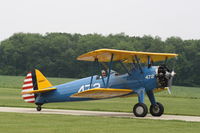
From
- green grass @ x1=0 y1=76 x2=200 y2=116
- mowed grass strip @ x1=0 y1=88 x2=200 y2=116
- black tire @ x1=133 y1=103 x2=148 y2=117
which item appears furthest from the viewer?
green grass @ x1=0 y1=76 x2=200 y2=116

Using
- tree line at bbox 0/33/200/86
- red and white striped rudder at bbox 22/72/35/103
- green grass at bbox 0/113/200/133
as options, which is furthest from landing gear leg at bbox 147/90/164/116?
tree line at bbox 0/33/200/86

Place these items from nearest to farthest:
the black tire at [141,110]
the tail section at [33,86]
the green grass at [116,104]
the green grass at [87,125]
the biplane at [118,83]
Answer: the green grass at [87,125]
the black tire at [141,110]
the biplane at [118,83]
the tail section at [33,86]
the green grass at [116,104]

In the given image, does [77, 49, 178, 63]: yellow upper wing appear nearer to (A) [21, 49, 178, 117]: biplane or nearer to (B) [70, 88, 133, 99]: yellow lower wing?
(A) [21, 49, 178, 117]: biplane

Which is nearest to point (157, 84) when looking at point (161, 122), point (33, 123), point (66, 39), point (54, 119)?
point (161, 122)

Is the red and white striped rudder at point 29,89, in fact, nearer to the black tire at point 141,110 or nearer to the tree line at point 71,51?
the black tire at point 141,110

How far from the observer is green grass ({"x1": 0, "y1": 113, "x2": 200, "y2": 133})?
1188 cm

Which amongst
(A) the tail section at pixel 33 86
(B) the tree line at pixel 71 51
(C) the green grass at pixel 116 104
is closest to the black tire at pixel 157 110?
(C) the green grass at pixel 116 104

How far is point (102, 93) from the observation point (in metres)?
17.0

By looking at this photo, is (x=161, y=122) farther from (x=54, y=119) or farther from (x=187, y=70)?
(x=187, y=70)

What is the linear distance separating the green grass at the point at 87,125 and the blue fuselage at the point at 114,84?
9.27 ft

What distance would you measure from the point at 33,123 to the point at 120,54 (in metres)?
5.00

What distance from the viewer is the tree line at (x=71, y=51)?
75125 millimetres

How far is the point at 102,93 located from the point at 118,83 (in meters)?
1.04

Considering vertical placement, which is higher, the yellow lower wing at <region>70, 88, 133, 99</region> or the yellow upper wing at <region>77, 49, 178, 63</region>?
the yellow upper wing at <region>77, 49, 178, 63</region>
